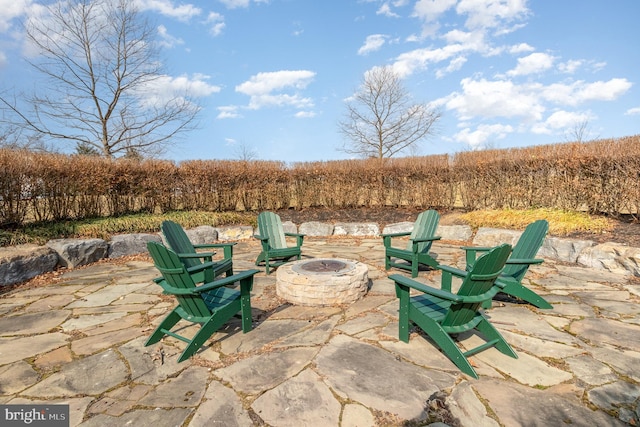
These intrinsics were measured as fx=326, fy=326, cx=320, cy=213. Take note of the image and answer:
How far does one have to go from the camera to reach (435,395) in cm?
217

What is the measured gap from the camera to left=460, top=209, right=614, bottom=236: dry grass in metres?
6.18

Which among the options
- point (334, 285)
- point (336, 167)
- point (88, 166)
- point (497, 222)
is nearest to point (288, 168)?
point (336, 167)

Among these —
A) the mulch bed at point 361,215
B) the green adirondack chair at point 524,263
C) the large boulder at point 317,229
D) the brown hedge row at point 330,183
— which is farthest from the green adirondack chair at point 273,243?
the brown hedge row at point 330,183

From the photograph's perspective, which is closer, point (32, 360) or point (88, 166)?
point (32, 360)

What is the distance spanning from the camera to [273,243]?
18.1 feet

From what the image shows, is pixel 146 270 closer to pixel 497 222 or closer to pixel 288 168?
pixel 288 168

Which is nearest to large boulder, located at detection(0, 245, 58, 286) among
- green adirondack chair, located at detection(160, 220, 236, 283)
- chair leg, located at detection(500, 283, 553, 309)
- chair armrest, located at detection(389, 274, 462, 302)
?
green adirondack chair, located at detection(160, 220, 236, 283)

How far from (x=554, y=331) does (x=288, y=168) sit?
27.4 ft

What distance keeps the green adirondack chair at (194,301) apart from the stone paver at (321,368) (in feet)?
0.48

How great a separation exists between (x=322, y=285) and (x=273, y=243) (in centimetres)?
197

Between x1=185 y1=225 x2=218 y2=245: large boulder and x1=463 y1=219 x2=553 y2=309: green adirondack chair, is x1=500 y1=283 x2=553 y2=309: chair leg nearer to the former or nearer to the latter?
Result: x1=463 y1=219 x2=553 y2=309: green adirondack chair

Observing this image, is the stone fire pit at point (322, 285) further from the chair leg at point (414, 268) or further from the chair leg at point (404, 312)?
the chair leg at point (414, 268)

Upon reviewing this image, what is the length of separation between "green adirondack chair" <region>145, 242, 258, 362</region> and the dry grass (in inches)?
241

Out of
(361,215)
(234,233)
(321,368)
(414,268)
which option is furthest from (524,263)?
(234,233)
